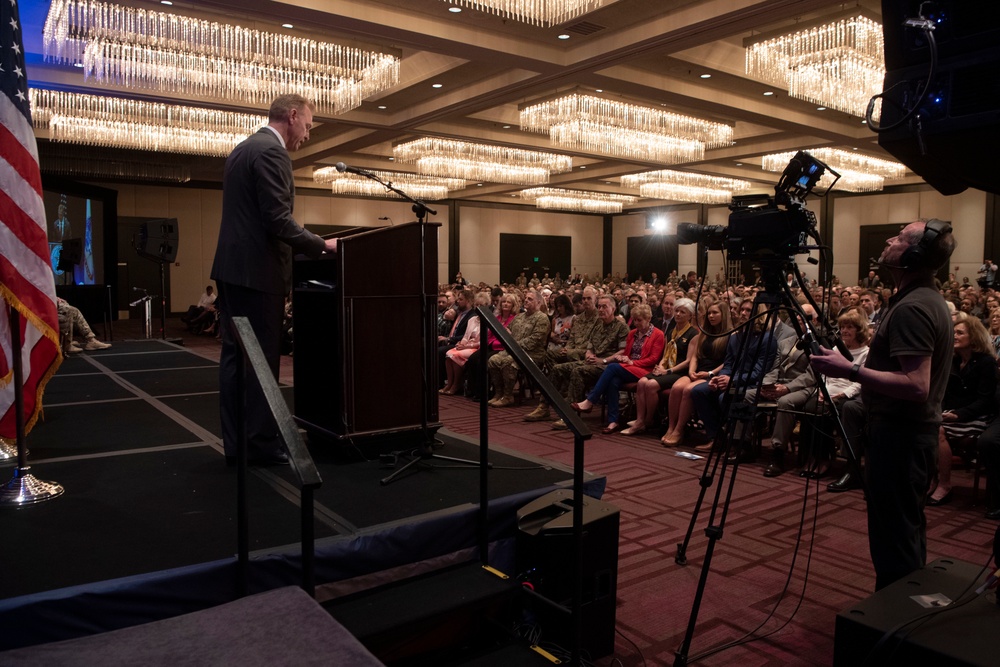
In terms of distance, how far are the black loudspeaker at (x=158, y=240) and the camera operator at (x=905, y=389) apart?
9933 millimetres

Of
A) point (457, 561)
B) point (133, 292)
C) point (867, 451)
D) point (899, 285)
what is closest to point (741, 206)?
point (899, 285)

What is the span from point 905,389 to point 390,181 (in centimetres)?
1554

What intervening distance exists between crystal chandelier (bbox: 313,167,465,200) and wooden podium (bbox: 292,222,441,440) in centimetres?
1250

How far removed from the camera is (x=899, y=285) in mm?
2416

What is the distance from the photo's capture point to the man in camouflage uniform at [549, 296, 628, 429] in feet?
21.0

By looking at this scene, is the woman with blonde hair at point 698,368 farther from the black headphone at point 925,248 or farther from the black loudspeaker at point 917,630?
the black loudspeaker at point 917,630

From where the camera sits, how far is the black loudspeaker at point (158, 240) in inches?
401

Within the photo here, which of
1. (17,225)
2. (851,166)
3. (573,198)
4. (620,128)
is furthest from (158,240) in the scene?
(851,166)

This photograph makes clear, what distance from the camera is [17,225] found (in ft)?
8.23

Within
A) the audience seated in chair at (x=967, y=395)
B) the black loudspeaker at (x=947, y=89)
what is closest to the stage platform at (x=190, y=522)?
the black loudspeaker at (x=947, y=89)

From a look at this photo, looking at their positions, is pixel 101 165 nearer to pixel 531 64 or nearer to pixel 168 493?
pixel 531 64

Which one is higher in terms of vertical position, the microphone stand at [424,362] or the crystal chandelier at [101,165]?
the crystal chandelier at [101,165]

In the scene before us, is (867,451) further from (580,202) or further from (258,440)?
(580,202)

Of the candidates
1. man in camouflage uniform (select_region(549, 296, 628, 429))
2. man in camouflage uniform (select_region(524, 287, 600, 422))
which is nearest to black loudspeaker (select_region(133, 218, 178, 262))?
man in camouflage uniform (select_region(524, 287, 600, 422))
